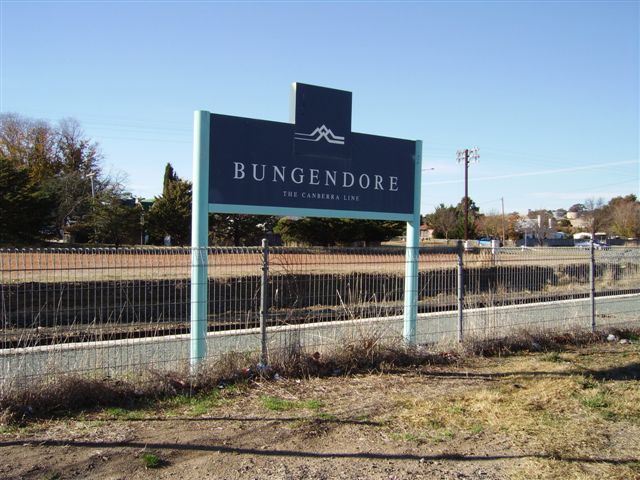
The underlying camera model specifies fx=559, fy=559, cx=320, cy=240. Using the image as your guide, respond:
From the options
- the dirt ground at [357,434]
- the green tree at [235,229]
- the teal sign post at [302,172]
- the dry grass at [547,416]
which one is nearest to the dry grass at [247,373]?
the dry grass at [547,416]

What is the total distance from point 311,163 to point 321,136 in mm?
409

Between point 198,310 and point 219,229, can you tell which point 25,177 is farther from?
point 198,310

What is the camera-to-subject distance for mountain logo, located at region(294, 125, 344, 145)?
7.54 m

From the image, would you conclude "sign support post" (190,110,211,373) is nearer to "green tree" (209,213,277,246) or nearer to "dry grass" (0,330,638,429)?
"dry grass" (0,330,638,429)

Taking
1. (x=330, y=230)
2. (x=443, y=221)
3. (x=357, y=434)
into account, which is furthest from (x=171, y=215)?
(x=443, y=221)

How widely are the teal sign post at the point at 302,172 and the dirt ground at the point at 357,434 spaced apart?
1259 millimetres

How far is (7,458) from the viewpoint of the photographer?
4.13 m

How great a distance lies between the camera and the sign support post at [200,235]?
6.47 metres

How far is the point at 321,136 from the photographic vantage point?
7.67 m

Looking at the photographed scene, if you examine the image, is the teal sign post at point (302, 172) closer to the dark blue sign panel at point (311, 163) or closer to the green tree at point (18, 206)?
the dark blue sign panel at point (311, 163)

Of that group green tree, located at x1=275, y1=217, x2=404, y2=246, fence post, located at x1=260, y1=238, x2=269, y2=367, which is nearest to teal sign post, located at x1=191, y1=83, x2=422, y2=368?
fence post, located at x1=260, y1=238, x2=269, y2=367

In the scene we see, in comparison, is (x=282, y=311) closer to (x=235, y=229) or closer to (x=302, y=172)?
(x=302, y=172)

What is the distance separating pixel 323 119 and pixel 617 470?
5.33 m

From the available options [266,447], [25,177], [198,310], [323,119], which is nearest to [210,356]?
[198,310]
